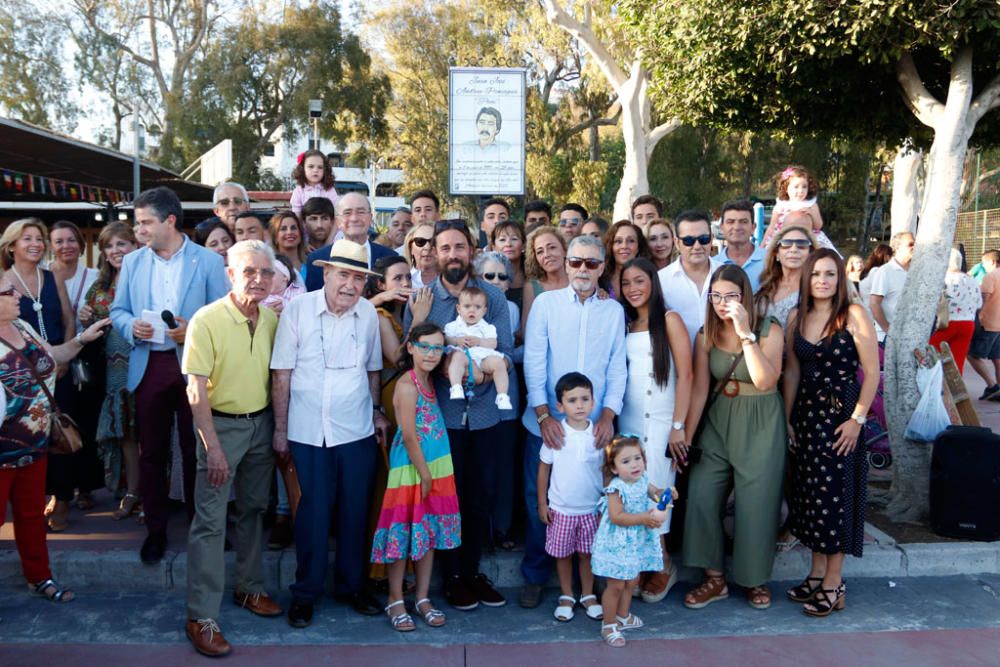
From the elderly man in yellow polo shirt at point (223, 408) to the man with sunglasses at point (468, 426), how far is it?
0.91 m

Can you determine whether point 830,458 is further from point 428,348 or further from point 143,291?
point 143,291

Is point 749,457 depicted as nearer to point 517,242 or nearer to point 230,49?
point 517,242

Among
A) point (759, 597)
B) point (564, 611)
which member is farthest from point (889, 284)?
point (564, 611)

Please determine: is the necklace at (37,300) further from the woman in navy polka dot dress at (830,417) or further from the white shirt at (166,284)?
the woman in navy polka dot dress at (830,417)

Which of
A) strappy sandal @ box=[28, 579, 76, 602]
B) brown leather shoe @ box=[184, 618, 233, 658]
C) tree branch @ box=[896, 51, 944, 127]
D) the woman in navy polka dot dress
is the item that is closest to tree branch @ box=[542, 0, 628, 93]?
tree branch @ box=[896, 51, 944, 127]

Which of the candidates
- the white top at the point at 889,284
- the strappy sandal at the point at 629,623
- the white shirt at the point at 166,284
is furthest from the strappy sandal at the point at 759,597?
the white top at the point at 889,284

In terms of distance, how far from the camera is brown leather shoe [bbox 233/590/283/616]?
435 cm

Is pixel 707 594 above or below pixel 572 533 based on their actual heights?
below

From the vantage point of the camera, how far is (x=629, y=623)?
167 inches

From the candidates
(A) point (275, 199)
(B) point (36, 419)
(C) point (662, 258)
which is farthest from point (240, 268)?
(A) point (275, 199)

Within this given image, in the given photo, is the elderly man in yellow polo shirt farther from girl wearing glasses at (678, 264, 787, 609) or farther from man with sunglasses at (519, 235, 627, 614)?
girl wearing glasses at (678, 264, 787, 609)

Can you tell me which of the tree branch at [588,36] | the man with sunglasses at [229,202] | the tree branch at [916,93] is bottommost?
the man with sunglasses at [229,202]

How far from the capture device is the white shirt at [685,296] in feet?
15.9

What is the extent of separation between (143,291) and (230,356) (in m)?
1.03
